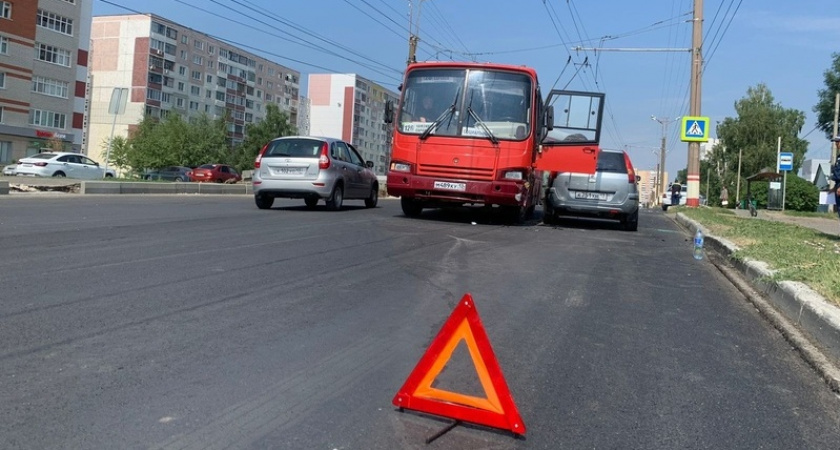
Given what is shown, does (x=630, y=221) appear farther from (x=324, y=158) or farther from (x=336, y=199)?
(x=324, y=158)

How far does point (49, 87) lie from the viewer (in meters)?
60.1

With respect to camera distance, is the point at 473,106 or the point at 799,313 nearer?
the point at 799,313

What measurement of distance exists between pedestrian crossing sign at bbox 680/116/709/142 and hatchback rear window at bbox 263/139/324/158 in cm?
1635

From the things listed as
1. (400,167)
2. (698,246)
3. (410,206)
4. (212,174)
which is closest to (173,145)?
(212,174)

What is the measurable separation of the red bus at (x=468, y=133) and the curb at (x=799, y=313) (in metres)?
5.02

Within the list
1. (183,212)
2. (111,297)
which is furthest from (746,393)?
(183,212)

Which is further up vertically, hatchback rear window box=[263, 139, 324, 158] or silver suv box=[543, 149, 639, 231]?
hatchback rear window box=[263, 139, 324, 158]

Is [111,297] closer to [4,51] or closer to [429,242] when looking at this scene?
[429,242]

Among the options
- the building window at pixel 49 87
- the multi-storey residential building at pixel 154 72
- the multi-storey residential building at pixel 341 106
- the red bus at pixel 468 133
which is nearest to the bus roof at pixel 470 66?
the red bus at pixel 468 133

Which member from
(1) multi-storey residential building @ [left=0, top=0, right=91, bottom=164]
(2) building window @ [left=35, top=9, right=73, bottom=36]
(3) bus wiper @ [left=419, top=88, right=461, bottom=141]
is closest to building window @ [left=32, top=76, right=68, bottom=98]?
(1) multi-storey residential building @ [left=0, top=0, right=91, bottom=164]

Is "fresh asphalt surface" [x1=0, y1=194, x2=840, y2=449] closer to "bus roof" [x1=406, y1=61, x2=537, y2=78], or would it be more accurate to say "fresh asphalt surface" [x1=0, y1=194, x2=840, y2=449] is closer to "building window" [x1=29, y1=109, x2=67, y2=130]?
"bus roof" [x1=406, y1=61, x2=537, y2=78]

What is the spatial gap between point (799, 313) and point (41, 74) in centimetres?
6553

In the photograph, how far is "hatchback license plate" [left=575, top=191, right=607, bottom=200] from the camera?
13969mm

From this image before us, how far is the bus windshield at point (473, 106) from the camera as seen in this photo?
1276 centimetres
